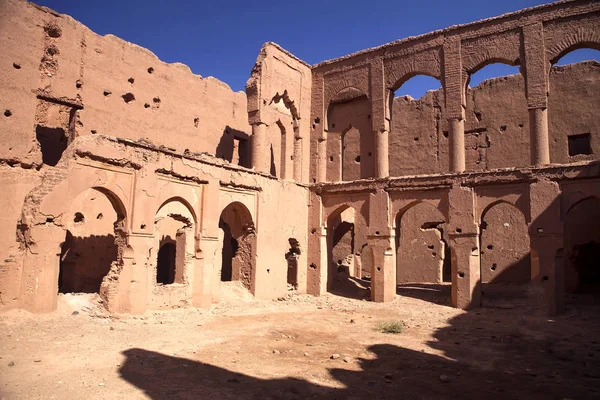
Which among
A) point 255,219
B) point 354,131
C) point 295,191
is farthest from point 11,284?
point 354,131

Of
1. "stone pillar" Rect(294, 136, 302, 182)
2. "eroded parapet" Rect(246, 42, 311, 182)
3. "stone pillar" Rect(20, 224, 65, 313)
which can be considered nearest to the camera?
"stone pillar" Rect(20, 224, 65, 313)

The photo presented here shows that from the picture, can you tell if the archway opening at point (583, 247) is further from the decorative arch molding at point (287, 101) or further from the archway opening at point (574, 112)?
the decorative arch molding at point (287, 101)

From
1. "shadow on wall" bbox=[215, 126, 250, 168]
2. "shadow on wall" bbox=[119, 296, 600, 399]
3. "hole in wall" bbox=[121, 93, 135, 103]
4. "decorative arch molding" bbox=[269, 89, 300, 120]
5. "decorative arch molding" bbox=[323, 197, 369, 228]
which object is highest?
"decorative arch molding" bbox=[269, 89, 300, 120]

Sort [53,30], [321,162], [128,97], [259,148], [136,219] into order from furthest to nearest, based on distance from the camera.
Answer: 1. [321,162]
2. [259,148]
3. [128,97]
4. [53,30]
5. [136,219]

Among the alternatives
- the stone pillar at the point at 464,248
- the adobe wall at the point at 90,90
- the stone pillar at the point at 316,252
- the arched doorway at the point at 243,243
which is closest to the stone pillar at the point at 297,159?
the stone pillar at the point at 316,252

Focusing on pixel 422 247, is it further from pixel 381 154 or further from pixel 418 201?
pixel 381 154

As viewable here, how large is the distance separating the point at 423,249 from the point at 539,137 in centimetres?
840

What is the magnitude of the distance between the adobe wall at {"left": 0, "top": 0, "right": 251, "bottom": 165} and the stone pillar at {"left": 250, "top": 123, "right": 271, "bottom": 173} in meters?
3.17

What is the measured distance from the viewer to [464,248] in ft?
54.7

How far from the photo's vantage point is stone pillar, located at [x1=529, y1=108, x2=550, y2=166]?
1612cm

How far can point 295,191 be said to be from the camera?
19609mm

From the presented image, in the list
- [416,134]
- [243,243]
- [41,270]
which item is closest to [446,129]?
[416,134]

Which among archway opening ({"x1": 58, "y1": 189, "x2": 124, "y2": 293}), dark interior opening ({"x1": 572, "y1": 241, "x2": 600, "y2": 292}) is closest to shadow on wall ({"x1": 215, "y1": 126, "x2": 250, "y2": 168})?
archway opening ({"x1": 58, "y1": 189, "x2": 124, "y2": 293})

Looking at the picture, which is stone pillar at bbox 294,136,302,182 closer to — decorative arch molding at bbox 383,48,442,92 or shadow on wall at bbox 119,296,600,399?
decorative arch molding at bbox 383,48,442,92
